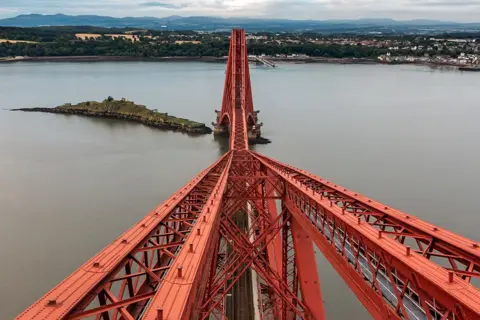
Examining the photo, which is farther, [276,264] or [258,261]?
[276,264]

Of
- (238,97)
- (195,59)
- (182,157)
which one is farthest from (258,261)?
(195,59)

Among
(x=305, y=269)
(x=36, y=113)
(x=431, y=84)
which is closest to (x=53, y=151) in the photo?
(x=36, y=113)

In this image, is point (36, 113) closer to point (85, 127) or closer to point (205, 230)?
point (85, 127)

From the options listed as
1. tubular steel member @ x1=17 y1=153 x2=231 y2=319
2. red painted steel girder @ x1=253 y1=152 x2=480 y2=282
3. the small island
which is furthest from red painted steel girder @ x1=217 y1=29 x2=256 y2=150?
tubular steel member @ x1=17 y1=153 x2=231 y2=319

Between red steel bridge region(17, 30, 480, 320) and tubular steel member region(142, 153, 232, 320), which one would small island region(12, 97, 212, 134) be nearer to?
red steel bridge region(17, 30, 480, 320)

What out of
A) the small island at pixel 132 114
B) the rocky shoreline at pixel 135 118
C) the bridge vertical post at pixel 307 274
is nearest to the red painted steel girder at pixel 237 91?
the rocky shoreline at pixel 135 118

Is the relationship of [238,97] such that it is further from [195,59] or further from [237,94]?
[195,59]

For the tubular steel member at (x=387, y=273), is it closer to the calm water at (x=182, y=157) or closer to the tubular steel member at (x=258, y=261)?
the tubular steel member at (x=258, y=261)
